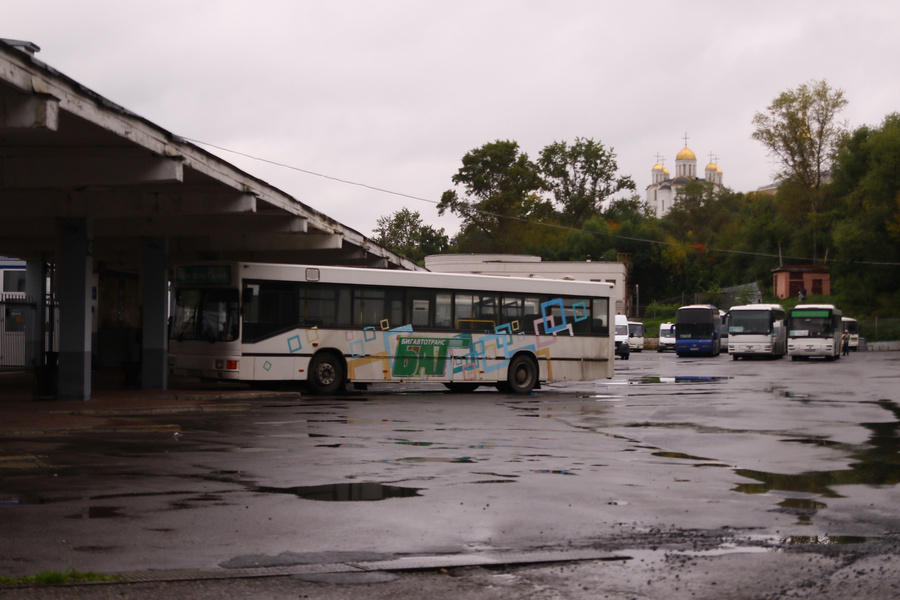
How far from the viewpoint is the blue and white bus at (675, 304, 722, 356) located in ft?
202

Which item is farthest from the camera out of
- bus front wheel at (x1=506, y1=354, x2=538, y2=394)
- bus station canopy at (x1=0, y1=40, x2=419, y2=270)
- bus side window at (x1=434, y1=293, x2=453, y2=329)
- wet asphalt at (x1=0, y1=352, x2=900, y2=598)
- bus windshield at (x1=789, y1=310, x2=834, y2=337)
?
bus windshield at (x1=789, y1=310, x2=834, y2=337)

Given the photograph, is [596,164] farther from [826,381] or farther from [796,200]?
[826,381]

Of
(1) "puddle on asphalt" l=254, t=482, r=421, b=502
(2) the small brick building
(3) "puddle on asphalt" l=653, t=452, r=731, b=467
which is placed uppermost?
(2) the small brick building

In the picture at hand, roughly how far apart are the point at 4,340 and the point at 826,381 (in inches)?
1016

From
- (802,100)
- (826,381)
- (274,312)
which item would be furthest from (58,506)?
(802,100)

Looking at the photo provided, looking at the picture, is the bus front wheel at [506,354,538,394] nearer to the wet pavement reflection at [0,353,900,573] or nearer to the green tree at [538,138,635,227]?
the wet pavement reflection at [0,353,900,573]

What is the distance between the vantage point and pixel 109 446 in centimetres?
1305

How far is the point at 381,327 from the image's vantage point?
81.1 ft

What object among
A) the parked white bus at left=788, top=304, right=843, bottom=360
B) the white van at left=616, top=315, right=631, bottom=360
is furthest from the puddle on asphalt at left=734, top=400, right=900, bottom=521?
the white van at left=616, top=315, right=631, bottom=360

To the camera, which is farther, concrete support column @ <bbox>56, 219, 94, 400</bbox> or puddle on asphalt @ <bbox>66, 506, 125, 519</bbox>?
concrete support column @ <bbox>56, 219, 94, 400</bbox>

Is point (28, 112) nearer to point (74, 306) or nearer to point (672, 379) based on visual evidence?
Answer: point (74, 306)

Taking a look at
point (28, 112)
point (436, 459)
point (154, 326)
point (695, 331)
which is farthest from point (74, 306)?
point (695, 331)

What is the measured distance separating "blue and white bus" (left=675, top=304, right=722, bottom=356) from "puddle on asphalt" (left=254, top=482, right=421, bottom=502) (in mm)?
53697

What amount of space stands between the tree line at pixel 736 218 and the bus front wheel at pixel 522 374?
186ft
